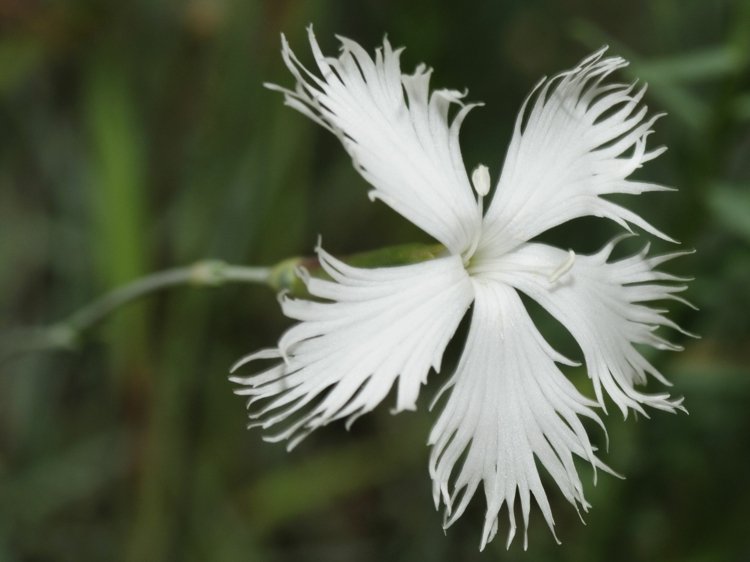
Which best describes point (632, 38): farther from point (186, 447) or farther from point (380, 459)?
point (186, 447)

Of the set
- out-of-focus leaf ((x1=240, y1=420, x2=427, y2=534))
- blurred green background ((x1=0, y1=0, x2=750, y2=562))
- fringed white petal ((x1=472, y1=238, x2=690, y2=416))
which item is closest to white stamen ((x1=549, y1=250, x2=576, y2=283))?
fringed white petal ((x1=472, y1=238, x2=690, y2=416))

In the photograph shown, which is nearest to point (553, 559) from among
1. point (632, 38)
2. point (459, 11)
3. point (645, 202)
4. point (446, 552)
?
point (446, 552)

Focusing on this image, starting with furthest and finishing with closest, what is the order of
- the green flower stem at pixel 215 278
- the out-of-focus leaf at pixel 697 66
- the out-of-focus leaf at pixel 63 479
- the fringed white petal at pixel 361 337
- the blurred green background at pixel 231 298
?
the out-of-focus leaf at pixel 63 479 < the blurred green background at pixel 231 298 < the out-of-focus leaf at pixel 697 66 < the green flower stem at pixel 215 278 < the fringed white petal at pixel 361 337

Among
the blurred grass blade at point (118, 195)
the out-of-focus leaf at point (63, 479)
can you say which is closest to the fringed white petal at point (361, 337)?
the blurred grass blade at point (118, 195)

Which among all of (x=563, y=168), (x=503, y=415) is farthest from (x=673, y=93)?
(x=503, y=415)

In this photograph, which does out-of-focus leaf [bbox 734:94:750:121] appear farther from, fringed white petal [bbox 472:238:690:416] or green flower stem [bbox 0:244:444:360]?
green flower stem [bbox 0:244:444:360]

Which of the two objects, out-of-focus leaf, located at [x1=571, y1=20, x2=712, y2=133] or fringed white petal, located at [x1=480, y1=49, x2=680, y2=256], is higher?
out-of-focus leaf, located at [x1=571, y1=20, x2=712, y2=133]

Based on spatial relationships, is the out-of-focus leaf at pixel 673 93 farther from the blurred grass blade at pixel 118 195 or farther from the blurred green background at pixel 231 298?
the blurred grass blade at pixel 118 195
